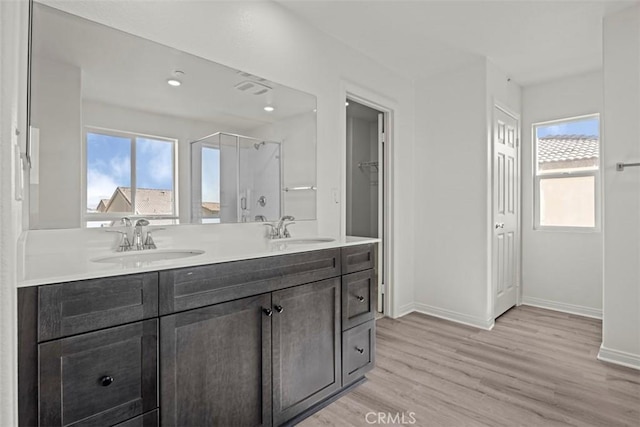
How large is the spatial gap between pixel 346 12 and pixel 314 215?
1450 mm

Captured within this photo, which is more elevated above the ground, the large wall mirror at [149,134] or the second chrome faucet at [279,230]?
the large wall mirror at [149,134]

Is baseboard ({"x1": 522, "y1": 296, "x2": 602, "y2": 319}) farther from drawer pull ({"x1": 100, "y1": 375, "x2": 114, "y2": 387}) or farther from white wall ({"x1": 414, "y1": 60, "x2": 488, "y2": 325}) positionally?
drawer pull ({"x1": 100, "y1": 375, "x2": 114, "y2": 387})

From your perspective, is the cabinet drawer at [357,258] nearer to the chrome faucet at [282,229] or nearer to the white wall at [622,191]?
the chrome faucet at [282,229]

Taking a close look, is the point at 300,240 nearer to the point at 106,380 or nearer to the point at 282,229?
the point at 282,229

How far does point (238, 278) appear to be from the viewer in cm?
147

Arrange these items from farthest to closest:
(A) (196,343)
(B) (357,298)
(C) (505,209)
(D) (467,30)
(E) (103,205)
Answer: (C) (505,209)
(D) (467,30)
(B) (357,298)
(E) (103,205)
(A) (196,343)

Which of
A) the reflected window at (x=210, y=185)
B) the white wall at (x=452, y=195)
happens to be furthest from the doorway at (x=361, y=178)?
the reflected window at (x=210, y=185)

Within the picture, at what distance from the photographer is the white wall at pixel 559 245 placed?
347 centimetres

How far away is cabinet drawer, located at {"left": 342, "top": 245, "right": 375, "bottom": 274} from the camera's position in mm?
2012

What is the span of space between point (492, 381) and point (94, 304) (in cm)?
227

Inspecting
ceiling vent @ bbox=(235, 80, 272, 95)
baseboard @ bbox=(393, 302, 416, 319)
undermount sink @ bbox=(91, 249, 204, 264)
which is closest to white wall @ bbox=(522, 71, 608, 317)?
baseboard @ bbox=(393, 302, 416, 319)

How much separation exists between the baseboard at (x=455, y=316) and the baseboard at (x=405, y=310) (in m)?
0.04

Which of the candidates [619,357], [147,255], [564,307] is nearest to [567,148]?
[564,307]

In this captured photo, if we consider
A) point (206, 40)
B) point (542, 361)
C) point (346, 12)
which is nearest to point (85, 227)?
point (206, 40)
